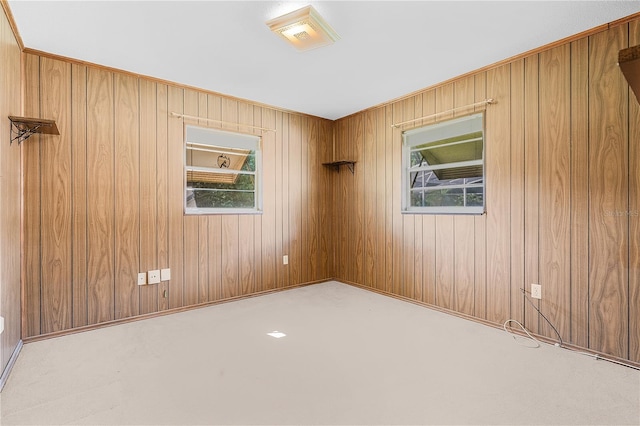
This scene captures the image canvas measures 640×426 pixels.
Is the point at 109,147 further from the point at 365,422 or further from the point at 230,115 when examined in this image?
the point at 365,422

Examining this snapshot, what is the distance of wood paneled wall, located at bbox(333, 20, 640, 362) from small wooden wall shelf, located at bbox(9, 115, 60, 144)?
3.25 metres

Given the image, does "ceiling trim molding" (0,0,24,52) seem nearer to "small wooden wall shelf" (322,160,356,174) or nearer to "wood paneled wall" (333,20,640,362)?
"small wooden wall shelf" (322,160,356,174)

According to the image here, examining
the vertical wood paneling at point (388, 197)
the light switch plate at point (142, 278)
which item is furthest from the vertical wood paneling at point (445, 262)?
the light switch plate at point (142, 278)

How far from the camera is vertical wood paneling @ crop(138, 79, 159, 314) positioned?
10.2ft

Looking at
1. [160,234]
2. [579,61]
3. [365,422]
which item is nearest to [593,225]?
[579,61]

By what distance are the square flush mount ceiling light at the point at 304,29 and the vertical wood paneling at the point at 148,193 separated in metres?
1.61

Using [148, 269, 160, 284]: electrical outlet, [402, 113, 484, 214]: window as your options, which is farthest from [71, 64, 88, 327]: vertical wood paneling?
[402, 113, 484, 214]: window

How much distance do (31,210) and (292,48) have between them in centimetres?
243

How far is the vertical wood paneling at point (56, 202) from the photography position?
2.65 meters

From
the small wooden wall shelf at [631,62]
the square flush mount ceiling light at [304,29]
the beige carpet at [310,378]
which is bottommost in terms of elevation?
the beige carpet at [310,378]

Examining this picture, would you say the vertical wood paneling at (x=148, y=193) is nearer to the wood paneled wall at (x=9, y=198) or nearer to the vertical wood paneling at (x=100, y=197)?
the vertical wood paneling at (x=100, y=197)

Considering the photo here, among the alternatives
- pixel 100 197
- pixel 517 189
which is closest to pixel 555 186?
pixel 517 189

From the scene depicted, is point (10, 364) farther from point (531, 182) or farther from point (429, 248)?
point (531, 182)

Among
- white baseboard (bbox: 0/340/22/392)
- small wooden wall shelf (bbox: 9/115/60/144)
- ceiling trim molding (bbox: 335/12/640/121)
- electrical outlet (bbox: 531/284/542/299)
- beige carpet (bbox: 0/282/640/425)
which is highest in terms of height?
ceiling trim molding (bbox: 335/12/640/121)
